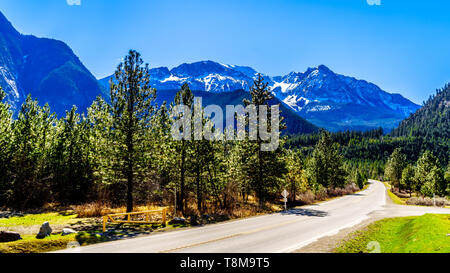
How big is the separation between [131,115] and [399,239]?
20458mm

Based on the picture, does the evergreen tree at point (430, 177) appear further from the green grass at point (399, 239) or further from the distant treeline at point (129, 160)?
the green grass at point (399, 239)

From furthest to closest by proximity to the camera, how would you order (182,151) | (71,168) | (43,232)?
(71,168) < (182,151) < (43,232)

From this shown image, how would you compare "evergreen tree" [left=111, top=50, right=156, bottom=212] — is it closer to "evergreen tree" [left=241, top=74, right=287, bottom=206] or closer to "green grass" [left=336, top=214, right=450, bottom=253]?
"evergreen tree" [left=241, top=74, right=287, bottom=206]

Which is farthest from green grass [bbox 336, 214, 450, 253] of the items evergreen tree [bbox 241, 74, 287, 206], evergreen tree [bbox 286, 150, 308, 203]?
evergreen tree [bbox 286, 150, 308, 203]

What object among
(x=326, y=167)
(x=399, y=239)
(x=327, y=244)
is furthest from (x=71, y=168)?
(x=326, y=167)

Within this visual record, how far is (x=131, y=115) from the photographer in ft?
70.8

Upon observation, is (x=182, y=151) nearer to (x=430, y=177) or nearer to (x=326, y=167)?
(x=326, y=167)

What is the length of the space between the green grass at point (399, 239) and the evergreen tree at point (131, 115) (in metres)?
16.2

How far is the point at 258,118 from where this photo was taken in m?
30.7

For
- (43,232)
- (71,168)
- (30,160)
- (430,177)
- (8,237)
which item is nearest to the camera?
(8,237)

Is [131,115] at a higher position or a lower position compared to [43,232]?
higher

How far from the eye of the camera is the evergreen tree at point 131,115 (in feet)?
68.9

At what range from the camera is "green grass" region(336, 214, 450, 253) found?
401 inches
